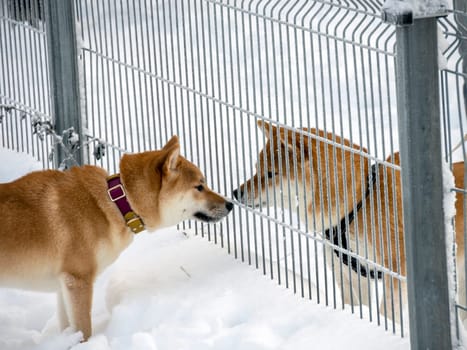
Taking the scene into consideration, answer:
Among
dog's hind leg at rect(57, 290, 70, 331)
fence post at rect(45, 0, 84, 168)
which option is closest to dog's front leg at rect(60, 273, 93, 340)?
dog's hind leg at rect(57, 290, 70, 331)

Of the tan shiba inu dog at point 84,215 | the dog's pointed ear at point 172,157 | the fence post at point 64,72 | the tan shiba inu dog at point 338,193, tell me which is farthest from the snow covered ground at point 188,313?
the fence post at point 64,72

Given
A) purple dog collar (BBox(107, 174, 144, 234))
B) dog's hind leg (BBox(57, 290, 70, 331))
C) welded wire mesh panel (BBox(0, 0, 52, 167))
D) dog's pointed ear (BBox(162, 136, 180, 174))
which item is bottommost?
dog's hind leg (BBox(57, 290, 70, 331))

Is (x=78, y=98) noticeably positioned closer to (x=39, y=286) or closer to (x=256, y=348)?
(x=39, y=286)

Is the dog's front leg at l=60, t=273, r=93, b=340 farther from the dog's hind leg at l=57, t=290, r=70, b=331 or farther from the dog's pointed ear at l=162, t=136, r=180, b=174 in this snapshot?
the dog's pointed ear at l=162, t=136, r=180, b=174

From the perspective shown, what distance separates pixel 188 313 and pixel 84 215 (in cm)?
70

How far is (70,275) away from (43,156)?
216 cm

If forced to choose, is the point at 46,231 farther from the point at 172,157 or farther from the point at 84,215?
the point at 172,157

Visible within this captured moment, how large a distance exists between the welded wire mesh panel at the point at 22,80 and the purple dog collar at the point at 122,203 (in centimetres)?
169

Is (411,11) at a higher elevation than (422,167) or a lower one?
higher

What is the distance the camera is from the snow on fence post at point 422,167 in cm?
371

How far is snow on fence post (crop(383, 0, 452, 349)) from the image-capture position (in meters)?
3.71

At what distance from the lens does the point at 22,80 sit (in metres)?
6.88

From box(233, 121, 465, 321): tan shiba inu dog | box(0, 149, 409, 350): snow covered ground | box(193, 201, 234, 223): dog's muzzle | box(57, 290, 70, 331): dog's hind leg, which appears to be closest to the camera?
box(0, 149, 409, 350): snow covered ground

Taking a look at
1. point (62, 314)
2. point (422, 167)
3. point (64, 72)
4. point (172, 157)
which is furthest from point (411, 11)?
point (64, 72)
